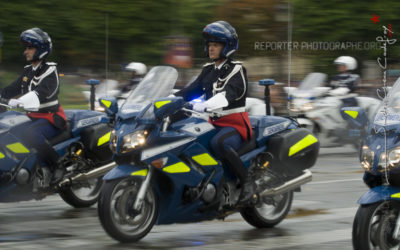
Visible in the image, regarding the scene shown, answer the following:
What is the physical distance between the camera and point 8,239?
27.7ft

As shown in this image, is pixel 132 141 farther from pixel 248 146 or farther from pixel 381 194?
pixel 381 194

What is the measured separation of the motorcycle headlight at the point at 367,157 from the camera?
22.3 ft

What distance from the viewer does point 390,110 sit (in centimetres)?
710

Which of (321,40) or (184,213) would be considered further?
(321,40)

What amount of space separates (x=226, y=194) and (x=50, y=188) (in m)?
2.31

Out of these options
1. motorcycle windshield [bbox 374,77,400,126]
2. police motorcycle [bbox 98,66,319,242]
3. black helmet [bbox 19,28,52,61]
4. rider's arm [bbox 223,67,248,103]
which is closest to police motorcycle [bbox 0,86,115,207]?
black helmet [bbox 19,28,52,61]

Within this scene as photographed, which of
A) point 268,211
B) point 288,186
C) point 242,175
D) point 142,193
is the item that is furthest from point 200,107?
point 268,211

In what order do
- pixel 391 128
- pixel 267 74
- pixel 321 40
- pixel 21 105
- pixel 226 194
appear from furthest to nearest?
pixel 321 40
pixel 267 74
pixel 21 105
pixel 226 194
pixel 391 128

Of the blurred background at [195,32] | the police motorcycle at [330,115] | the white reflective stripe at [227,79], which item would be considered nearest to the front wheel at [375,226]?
the white reflective stripe at [227,79]

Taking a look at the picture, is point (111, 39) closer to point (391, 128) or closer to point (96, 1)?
point (96, 1)

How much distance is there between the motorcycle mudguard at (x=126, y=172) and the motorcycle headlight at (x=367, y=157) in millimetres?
2094

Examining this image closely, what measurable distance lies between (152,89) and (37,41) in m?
2.32

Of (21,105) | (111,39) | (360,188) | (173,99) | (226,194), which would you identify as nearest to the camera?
(173,99)

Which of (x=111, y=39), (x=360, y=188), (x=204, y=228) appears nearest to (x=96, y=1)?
(x=111, y=39)
